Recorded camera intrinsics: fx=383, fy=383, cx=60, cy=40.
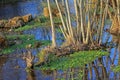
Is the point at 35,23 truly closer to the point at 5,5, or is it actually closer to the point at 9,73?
the point at 9,73

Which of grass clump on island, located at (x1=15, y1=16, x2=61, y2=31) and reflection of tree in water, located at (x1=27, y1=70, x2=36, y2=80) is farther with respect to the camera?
grass clump on island, located at (x1=15, y1=16, x2=61, y2=31)

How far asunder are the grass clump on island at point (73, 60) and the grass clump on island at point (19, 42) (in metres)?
3.82

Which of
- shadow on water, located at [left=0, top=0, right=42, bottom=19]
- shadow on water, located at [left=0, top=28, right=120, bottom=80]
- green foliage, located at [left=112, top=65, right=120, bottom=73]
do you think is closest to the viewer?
shadow on water, located at [left=0, top=28, right=120, bottom=80]

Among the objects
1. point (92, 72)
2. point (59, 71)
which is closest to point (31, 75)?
point (59, 71)

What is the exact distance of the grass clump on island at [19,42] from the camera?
1970cm

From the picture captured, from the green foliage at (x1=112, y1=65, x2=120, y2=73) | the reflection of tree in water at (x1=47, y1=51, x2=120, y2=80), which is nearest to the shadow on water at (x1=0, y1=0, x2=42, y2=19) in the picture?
the reflection of tree in water at (x1=47, y1=51, x2=120, y2=80)

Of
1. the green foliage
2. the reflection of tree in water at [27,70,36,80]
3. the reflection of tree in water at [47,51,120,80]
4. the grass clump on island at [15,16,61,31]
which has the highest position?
the grass clump on island at [15,16,61,31]

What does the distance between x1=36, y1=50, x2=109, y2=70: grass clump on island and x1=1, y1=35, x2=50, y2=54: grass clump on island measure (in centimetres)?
382

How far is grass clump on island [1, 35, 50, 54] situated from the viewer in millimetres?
19705

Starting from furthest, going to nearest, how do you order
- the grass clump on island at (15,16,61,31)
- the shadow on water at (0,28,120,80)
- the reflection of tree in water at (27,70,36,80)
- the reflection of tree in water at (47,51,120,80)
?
the grass clump on island at (15,16,61,31)
the reflection of tree in water at (27,70,36,80)
the shadow on water at (0,28,120,80)
the reflection of tree in water at (47,51,120,80)

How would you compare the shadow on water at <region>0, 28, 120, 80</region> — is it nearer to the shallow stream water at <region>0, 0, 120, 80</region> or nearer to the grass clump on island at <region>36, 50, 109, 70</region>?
the shallow stream water at <region>0, 0, 120, 80</region>

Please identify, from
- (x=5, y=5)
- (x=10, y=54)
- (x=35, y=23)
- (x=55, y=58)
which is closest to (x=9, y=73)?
(x=55, y=58)

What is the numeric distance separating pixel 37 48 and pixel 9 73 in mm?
4154

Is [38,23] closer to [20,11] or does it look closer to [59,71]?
[20,11]
